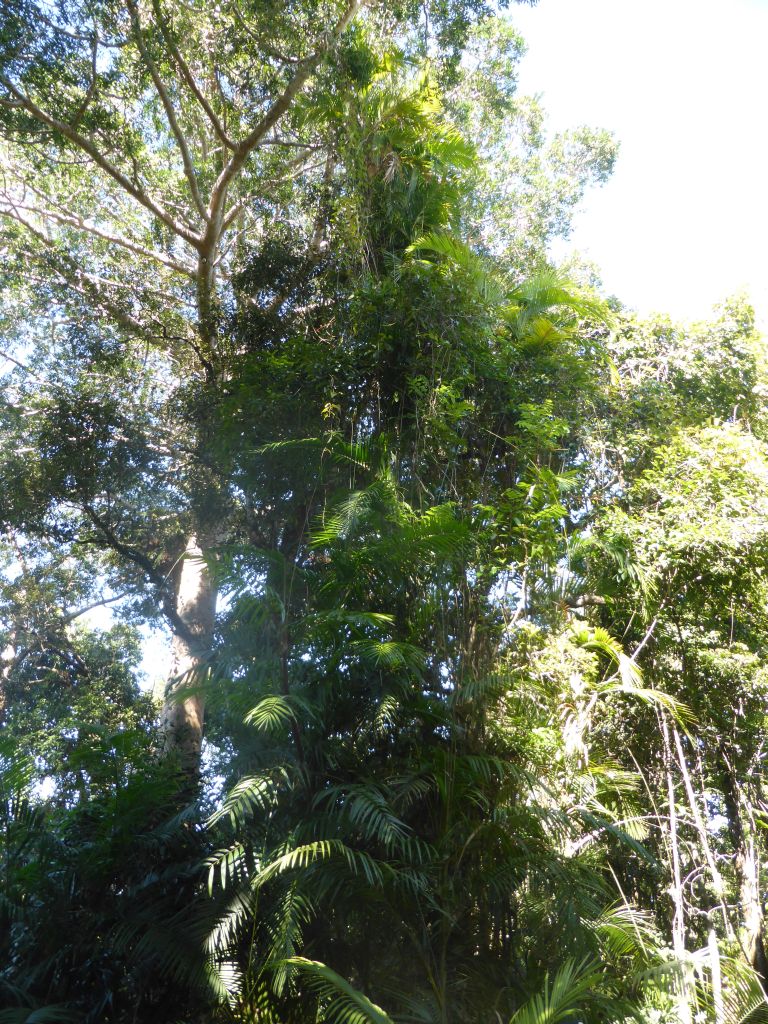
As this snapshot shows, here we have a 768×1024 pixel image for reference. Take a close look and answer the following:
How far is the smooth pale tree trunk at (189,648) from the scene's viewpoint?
24.3 feet

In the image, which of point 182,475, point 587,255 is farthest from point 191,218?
point 587,255

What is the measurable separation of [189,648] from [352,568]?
4.14m

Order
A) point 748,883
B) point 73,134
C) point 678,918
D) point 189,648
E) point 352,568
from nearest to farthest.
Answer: point 352,568
point 678,918
point 748,883
point 73,134
point 189,648

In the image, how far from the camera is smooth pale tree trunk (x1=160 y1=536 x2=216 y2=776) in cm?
740

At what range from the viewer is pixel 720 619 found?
6.69m

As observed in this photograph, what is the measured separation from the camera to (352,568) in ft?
16.7

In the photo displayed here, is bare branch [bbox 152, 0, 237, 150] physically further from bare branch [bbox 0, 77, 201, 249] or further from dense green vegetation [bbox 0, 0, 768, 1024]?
bare branch [bbox 0, 77, 201, 249]

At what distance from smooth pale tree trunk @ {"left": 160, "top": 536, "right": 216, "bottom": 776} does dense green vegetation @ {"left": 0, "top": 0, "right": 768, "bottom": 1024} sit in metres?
0.06

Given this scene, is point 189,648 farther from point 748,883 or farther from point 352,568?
point 748,883

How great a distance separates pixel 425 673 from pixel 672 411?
3.82 meters

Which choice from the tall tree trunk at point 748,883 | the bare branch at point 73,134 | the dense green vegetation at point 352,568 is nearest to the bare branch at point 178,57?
the dense green vegetation at point 352,568

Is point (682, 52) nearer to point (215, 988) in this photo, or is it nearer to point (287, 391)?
point (287, 391)

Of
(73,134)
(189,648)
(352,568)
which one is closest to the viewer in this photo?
(352,568)

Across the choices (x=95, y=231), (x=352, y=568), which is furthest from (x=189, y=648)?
(x=95, y=231)
